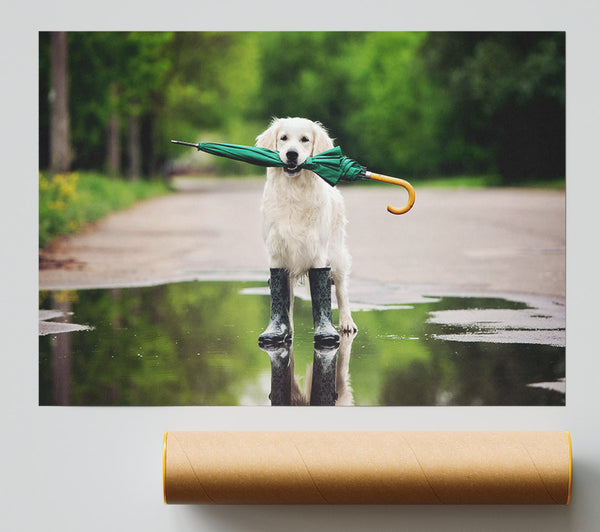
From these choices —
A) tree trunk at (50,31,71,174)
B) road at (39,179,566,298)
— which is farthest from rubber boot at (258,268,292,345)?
tree trunk at (50,31,71,174)

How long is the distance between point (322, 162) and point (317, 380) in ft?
2.30

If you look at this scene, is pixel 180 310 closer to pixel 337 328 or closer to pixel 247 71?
pixel 337 328

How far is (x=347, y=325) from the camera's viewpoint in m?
3.21

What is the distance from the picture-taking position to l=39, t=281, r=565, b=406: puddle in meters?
3.03

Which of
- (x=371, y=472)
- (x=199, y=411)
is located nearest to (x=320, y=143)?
(x=199, y=411)

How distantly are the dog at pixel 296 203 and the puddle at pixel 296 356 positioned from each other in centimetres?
16

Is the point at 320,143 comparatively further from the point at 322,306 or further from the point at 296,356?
the point at 296,356

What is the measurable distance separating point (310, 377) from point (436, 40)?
4.00 feet

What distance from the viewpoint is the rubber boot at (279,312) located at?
3115mm

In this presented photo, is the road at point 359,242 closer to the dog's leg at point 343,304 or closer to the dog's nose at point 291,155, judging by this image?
the dog's leg at point 343,304

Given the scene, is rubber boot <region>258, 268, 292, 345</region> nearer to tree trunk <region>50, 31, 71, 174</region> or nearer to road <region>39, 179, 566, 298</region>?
road <region>39, 179, 566, 298</region>

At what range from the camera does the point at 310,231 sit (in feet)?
10.0

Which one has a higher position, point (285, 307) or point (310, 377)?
point (285, 307)

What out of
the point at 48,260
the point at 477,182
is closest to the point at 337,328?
the point at 477,182
